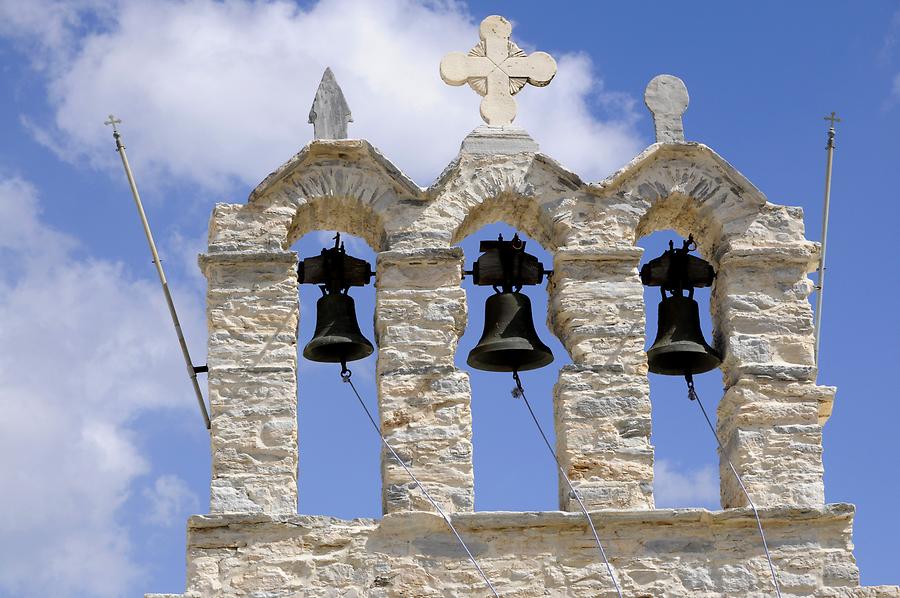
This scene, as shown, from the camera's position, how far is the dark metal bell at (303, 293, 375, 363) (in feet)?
50.7

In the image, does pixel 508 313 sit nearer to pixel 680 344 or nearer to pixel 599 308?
pixel 599 308

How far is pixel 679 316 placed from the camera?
15648 millimetres

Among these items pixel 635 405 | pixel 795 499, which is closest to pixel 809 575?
pixel 795 499

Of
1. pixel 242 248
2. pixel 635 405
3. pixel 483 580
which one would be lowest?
pixel 483 580

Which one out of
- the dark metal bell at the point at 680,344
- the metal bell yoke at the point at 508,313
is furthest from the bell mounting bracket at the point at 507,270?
the dark metal bell at the point at 680,344

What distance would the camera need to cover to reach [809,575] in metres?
14.6

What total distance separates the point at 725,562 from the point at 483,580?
140 cm

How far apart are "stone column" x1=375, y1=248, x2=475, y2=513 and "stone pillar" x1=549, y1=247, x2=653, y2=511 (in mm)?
601

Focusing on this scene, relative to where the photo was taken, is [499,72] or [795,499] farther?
[499,72]

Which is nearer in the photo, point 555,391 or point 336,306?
point 555,391

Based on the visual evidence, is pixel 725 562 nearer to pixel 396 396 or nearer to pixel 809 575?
pixel 809 575

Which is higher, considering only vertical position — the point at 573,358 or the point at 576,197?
the point at 576,197

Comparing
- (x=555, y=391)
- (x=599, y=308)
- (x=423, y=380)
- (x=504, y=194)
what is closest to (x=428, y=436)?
(x=423, y=380)

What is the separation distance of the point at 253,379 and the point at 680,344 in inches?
103
